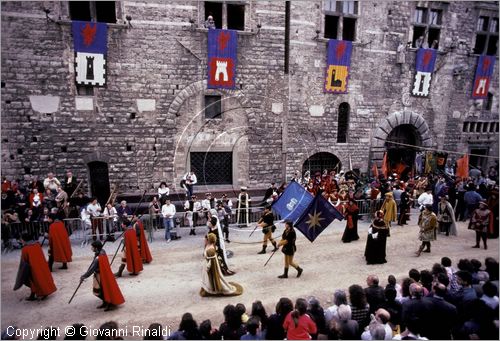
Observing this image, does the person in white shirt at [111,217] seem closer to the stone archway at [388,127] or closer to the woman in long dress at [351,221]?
the woman in long dress at [351,221]

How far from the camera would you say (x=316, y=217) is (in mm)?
8555

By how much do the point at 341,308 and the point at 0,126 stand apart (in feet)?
41.6

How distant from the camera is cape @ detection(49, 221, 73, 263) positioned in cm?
841

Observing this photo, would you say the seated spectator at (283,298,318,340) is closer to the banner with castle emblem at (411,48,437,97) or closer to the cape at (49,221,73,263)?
the cape at (49,221,73,263)

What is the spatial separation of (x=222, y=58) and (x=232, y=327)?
37.1 feet

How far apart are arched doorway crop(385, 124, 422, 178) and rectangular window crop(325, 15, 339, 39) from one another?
19.1 feet

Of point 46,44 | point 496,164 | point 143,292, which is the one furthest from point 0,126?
point 496,164

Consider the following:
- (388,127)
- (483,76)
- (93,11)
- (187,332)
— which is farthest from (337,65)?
(187,332)

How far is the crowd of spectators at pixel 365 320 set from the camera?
180 inches

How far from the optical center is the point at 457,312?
5223 millimetres

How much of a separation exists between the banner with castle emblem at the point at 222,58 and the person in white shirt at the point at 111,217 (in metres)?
6.34

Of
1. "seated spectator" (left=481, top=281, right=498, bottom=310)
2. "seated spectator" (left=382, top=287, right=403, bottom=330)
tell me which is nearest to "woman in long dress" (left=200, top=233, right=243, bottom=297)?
"seated spectator" (left=382, top=287, right=403, bottom=330)

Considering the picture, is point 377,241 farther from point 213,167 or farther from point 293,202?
point 213,167

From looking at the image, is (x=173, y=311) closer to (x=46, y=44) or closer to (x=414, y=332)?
(x=414, y=332)
